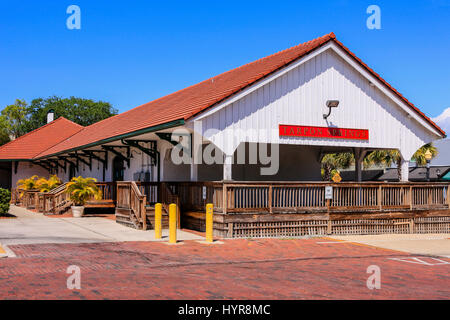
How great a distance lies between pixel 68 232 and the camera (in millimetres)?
15336

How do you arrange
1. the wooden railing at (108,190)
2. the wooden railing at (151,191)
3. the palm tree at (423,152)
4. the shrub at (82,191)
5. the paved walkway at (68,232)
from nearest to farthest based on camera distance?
the paved walkway at (68,232), the wooden railing at (151,191), the shrub at (82,191), the wooden railing at (108,190), the palm tree at (423,152)

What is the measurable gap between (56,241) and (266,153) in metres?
10.7

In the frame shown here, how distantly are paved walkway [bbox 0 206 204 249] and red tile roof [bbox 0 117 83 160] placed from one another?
19.2 m

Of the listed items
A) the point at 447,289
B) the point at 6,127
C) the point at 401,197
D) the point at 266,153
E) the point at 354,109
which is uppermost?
the point at 6,127

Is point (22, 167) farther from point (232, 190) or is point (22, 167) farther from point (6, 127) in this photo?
point (6, 127)

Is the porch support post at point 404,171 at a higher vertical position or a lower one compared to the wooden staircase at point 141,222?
higher

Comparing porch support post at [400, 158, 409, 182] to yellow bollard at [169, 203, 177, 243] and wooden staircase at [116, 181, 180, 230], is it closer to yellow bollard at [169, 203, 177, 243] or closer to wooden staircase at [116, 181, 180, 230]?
wooden staircase at [116, 181, 180, 230]

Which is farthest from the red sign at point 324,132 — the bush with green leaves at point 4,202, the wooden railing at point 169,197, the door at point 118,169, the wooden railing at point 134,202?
the bush with green leaves at point 4,202

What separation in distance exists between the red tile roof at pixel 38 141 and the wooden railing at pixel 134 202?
20.3m

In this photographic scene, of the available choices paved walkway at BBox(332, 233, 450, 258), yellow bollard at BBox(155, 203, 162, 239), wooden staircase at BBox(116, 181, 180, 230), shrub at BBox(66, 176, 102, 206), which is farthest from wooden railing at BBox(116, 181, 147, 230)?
paved walkway at BBox(332, 233, 450, 258)

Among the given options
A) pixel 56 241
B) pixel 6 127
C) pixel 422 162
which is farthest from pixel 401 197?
pixel 6 127

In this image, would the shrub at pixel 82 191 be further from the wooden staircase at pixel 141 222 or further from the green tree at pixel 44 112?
the green tree at pixel 44 112

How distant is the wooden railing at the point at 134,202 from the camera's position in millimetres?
16203

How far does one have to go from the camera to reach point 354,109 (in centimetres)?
1748
